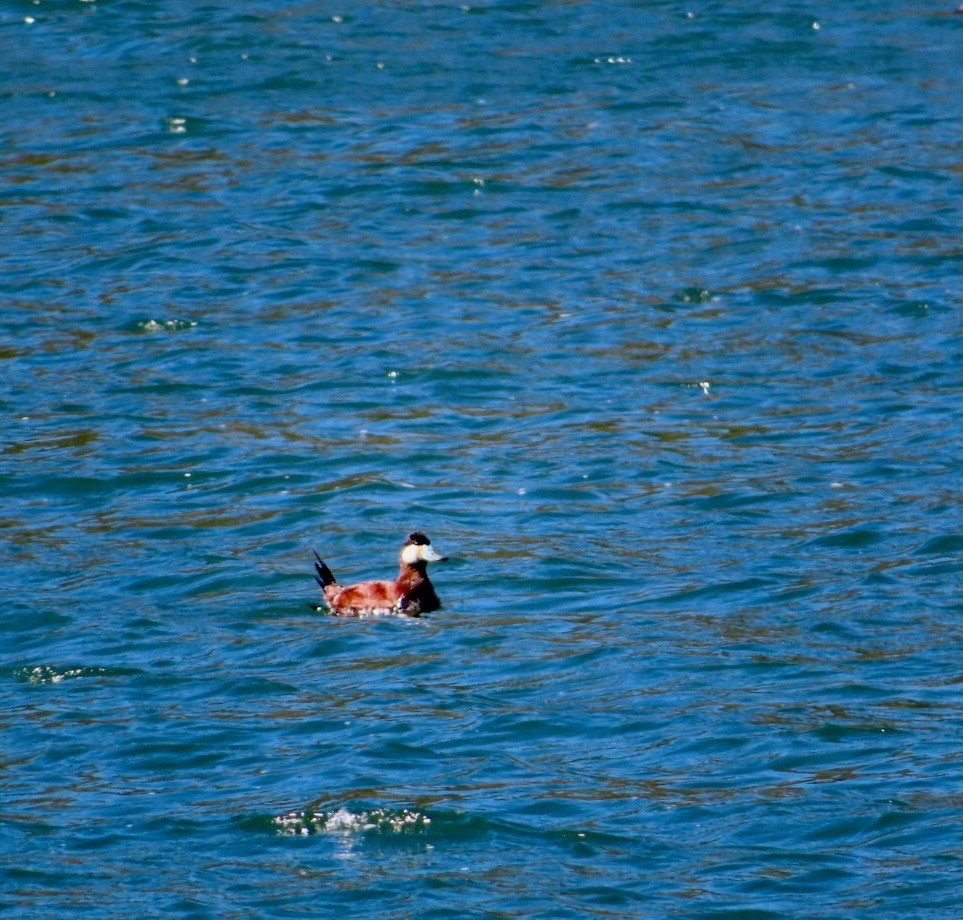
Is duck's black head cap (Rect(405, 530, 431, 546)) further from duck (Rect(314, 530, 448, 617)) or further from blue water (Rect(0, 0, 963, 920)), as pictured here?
blue water (Rect(0, 0, 963, 920))

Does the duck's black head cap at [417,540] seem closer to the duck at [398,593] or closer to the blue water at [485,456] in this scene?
the duck at [398,593]

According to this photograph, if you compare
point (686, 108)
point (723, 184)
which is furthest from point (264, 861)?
point (686, 108)

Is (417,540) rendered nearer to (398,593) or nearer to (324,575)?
(398,593)

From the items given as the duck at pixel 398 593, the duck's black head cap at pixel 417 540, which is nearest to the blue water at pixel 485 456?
the duck at pixel 398 593

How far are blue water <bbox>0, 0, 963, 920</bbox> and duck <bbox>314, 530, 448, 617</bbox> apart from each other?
0.48ft

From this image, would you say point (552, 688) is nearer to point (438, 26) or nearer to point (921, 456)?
point (921, 456)

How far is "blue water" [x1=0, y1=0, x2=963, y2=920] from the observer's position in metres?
7.77

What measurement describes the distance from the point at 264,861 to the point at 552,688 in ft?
7.24

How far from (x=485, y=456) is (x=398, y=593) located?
8.74 feet

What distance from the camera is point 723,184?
17625mm

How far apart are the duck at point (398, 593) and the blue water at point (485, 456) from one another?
0.15 metres

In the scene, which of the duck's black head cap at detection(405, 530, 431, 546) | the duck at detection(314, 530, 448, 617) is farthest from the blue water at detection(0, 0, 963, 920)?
the duck's black head cap at detection(405, 530, 431, 546)

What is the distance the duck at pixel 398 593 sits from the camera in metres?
10.3

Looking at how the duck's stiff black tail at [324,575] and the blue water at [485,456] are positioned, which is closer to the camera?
the blue water at [485,456]
